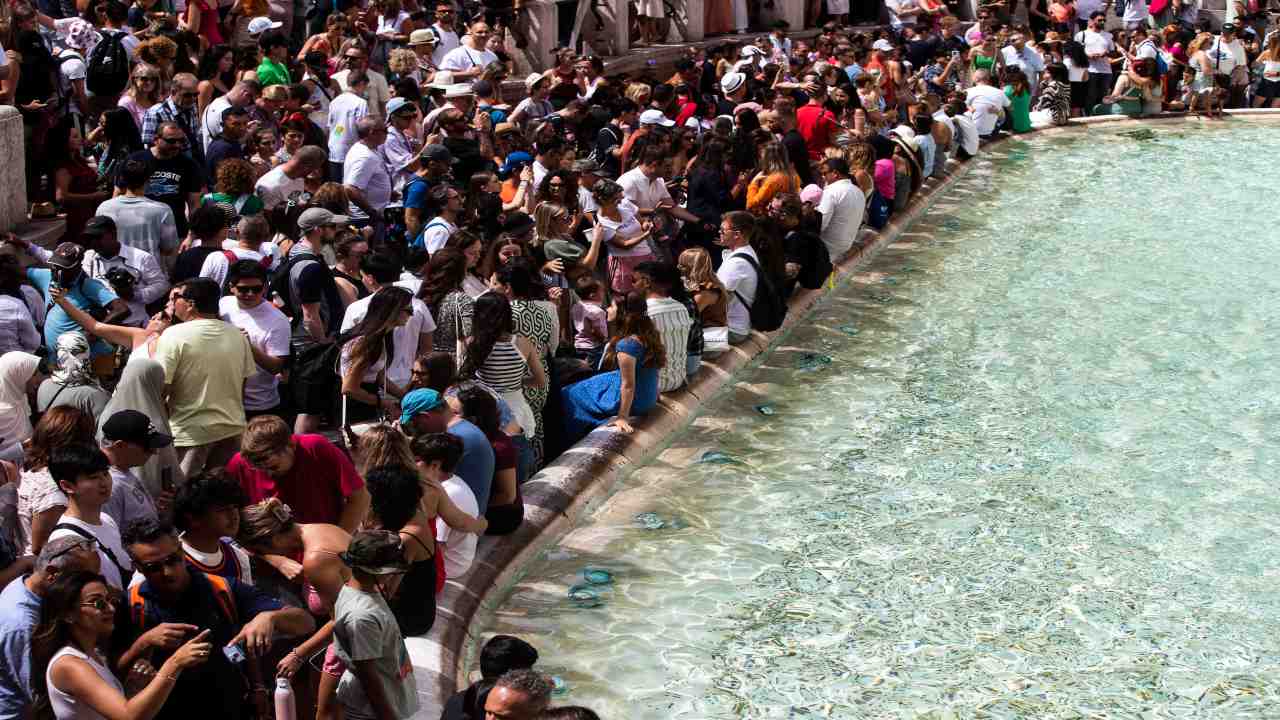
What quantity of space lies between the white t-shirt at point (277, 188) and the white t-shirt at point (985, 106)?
42.9 feet

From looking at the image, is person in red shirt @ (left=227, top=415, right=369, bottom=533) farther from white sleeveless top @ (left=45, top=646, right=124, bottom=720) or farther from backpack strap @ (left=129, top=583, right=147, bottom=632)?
white sleeveless top @ (left=45, top=646, right=124, bottom=720)

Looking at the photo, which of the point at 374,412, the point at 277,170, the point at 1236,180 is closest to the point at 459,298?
the point at 374,412

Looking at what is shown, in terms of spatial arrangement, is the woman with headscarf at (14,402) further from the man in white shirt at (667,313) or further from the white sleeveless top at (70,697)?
the man in white shirt at (667,313)

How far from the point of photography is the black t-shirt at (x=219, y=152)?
38.0 ft

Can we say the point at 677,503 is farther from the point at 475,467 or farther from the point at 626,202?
the point at 626,202

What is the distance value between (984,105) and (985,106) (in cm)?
3

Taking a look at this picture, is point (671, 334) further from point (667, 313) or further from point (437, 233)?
point (437, 233)

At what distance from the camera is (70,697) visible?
5664mm

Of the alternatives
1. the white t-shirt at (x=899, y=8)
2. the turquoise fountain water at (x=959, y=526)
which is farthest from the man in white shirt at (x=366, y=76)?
the white t-shirt at (x=899, y=8)

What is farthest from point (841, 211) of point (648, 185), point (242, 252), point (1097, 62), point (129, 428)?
point (1097, 62)

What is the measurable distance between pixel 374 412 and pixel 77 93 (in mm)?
5990

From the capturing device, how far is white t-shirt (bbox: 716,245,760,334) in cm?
1212

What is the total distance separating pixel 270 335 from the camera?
8.62 metres

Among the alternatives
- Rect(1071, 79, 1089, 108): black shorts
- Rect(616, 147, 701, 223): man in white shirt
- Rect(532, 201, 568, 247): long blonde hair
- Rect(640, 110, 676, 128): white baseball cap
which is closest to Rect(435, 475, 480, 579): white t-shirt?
Rect(532, 201, 568, 247): long blonde hair
